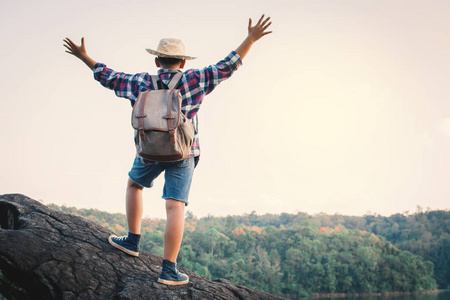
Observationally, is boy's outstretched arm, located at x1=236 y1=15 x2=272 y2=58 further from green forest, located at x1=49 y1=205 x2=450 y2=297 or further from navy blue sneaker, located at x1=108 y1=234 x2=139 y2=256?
green forest, located at x1=49 y1=205 x2=450 y2=297

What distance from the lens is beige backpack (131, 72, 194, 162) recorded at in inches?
155

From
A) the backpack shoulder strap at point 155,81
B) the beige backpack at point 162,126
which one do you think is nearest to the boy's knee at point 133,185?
the beige backpack at point 162,126

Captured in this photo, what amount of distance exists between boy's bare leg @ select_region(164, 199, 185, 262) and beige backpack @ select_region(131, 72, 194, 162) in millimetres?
480

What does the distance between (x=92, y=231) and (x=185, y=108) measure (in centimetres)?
185

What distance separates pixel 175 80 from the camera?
14.0 feet

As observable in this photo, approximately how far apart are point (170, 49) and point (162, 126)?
790mm

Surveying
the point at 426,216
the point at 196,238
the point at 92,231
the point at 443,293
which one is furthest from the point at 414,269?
the point at 92,231

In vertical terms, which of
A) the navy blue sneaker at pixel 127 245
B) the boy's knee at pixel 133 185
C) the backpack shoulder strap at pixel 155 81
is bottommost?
the navy blue sneaker at pixel 127 245

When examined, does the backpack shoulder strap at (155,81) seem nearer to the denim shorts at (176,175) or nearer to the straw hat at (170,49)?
the straw hat at (170,49)

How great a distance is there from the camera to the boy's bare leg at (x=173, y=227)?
4242mm

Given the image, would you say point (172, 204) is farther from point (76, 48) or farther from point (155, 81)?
point (76, 48)

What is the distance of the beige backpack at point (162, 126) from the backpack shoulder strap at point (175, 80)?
0.12 m

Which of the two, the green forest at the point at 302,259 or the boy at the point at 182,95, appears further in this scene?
the green forest at the point at 302,259

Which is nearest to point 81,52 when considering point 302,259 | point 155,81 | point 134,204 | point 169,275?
point 155,81
